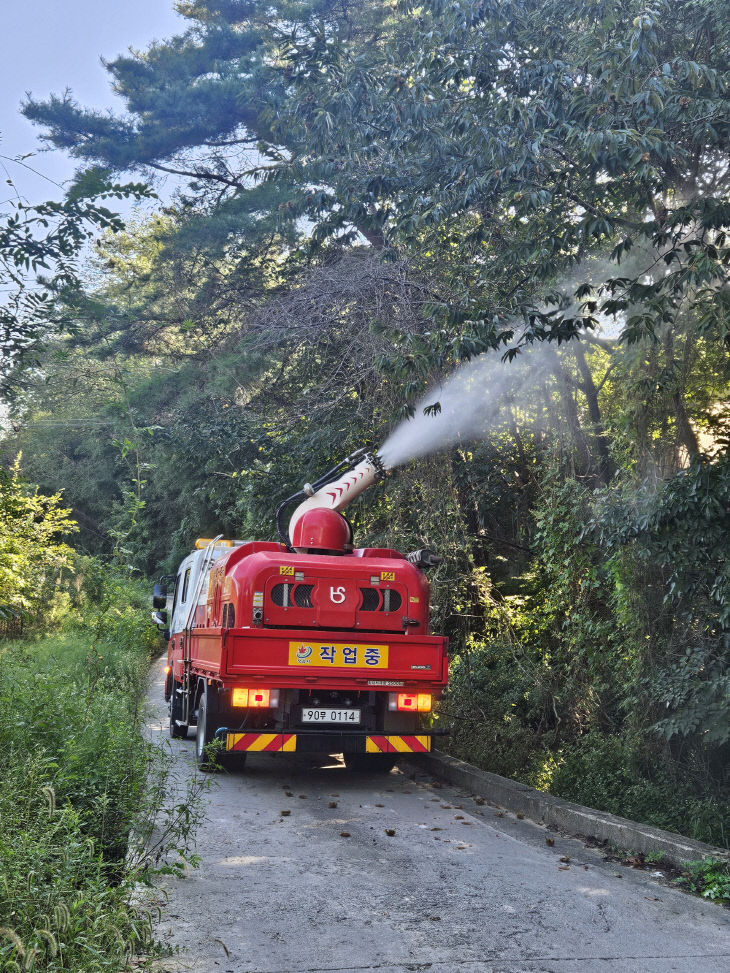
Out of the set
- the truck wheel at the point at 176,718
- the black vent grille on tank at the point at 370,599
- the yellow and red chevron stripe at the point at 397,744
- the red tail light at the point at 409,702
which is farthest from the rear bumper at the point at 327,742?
the truck wheel at the point at 176,718

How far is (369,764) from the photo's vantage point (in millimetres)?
10164

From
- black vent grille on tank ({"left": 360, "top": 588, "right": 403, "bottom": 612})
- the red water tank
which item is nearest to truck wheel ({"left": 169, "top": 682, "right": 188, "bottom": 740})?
the red water tank

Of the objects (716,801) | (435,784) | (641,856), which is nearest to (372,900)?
(641,856)

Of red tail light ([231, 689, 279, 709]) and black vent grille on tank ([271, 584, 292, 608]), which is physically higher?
black vent grille on tank ([271, 584, 292, 608])

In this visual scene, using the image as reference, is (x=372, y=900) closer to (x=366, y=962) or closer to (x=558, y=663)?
(x=366, y=962)

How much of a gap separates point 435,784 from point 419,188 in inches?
250

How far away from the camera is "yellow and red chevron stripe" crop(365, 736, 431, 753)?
353 inches

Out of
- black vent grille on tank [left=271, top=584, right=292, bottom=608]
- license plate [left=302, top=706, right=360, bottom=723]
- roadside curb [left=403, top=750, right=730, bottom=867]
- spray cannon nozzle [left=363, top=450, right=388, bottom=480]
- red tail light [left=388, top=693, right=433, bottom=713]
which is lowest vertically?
roadside curb [left=403, top=750, right=730, bottom=867]

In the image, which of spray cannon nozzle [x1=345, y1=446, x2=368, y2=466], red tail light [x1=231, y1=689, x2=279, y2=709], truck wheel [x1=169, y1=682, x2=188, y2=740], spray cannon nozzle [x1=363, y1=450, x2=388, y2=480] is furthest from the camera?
truck wheel [x1=169, y1=682, x2=188, y2=740]

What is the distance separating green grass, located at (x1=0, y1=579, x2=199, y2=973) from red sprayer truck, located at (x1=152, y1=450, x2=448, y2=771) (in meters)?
1.17

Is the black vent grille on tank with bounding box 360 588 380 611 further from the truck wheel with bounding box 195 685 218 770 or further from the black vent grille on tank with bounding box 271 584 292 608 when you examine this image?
the truck wheel with bounding box 195 685 218 770

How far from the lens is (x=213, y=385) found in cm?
1722

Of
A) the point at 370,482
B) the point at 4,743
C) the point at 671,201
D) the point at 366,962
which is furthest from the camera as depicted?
the point at 370,482

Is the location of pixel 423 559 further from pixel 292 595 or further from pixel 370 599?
pixel 292 595
